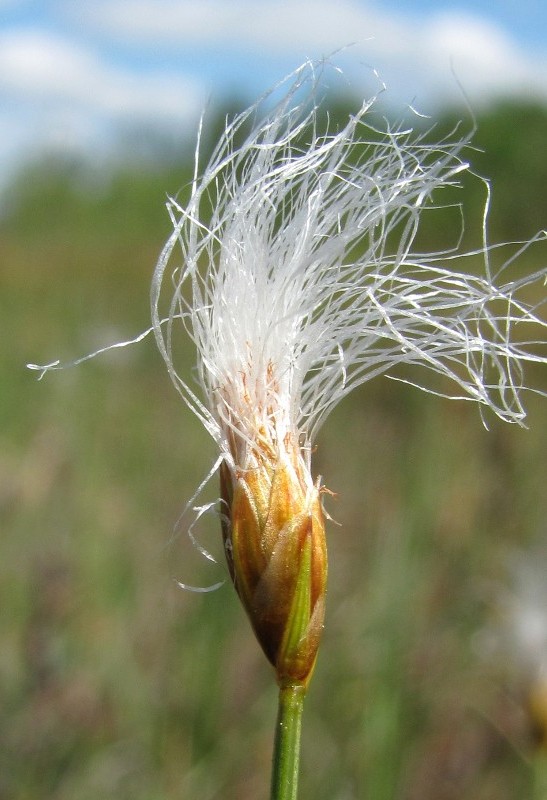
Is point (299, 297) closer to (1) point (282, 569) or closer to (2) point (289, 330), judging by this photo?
(2) point (289, 330)

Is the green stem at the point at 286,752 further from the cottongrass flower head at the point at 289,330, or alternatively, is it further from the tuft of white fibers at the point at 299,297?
the tuft of white fibers at the point at 299,297

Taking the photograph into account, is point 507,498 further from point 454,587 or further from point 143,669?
point 143,669

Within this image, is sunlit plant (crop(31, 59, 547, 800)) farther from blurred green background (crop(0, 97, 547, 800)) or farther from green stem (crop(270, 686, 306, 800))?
blurred green background (crop(0, 97, 547, 800))

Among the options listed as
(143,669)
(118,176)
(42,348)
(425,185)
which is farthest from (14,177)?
(425,185)

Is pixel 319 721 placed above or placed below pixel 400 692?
below

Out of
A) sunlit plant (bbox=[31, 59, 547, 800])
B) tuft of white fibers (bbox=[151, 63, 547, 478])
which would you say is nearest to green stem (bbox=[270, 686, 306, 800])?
sunlit plant (bbox=[31, 59, 547, 800])

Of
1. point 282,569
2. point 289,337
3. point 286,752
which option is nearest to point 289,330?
point 289,337
